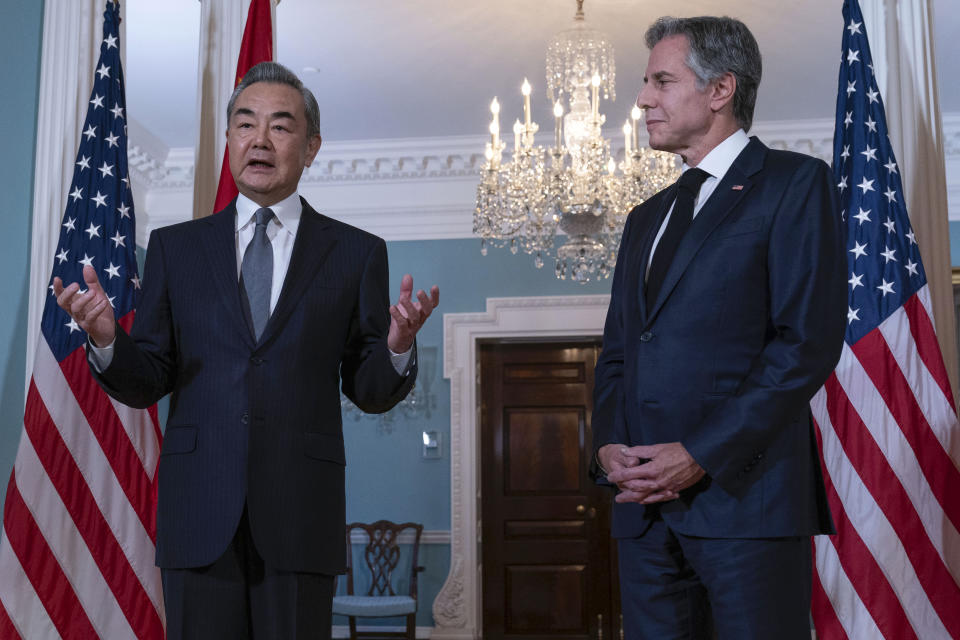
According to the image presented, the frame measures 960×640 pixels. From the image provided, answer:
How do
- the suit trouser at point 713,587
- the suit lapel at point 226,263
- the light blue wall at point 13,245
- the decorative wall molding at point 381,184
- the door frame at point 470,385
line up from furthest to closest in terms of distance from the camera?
the decorative wall molding at point 381,184 → the door frame at point 470,385 → the light blue wall at point 13,245 → the suit lapel at point 226,263 → the suit trouser at point 713,587

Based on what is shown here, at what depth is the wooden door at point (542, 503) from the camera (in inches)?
287

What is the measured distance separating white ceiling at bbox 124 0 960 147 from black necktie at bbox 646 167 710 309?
11.9 feet

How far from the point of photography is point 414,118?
6.82 meters

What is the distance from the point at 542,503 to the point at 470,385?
3.62 ft

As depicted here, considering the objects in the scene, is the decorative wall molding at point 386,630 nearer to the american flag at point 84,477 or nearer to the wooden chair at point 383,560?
the wooden chair at point 383,560

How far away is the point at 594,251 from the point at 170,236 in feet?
12.0

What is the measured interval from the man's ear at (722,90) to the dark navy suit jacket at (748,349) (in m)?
0.13

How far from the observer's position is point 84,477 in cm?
281

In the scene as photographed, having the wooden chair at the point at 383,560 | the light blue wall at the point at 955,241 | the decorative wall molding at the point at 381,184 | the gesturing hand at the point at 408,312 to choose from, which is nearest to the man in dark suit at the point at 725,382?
the gesturing hand at the point at 408,312

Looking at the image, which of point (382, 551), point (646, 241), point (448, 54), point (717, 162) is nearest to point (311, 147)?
point (646, 241)

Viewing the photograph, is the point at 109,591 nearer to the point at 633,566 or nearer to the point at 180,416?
the point at 180,416

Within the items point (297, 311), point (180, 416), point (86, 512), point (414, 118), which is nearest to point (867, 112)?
point (297, 311)

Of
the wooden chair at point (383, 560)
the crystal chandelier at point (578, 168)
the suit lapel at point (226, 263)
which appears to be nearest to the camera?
the suit lapel at point (226, 263)

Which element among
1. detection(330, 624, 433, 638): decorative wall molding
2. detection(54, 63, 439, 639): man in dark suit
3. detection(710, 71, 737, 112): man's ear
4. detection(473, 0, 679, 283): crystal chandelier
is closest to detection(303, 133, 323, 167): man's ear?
detection(54, 63, 439, 639): man in dark suit
